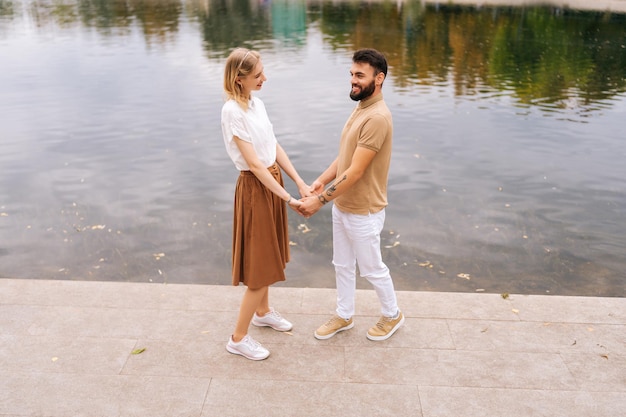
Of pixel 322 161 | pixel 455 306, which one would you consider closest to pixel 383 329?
pixel 455 306

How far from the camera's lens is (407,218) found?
8.60 m

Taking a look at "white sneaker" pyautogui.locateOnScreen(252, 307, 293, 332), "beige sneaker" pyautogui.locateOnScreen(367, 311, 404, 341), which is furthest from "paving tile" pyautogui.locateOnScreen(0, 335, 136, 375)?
"beige sneaker" pyautogui.locateOnScreen(367, 311, 404, 341)

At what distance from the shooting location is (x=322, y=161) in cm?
1095

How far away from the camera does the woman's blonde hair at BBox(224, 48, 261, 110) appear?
3.90 m

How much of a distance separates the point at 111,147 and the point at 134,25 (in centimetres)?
2556

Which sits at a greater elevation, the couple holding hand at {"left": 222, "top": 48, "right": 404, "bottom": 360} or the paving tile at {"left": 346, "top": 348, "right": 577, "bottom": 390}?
the couple holding hand at {"left": 222, "top": 48, "right": 404, "bottom": 360}

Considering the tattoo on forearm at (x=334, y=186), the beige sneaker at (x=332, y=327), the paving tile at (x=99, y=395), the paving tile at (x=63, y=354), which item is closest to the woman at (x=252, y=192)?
the tattoo on forearm at (x=334, y=186)

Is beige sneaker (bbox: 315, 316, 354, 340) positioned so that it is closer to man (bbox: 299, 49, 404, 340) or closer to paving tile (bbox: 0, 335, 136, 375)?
man (bbox: 299, 49, 404, 340)

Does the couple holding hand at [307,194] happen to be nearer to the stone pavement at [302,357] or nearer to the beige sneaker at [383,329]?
the beige sneaker at [383,329]

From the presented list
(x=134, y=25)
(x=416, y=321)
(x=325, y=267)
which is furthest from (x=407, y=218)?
(x=134, y=25)

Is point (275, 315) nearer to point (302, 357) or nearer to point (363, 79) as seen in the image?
point (302, 357)

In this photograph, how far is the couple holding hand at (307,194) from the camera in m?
4.01

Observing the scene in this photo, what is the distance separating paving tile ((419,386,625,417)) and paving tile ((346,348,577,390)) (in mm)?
77

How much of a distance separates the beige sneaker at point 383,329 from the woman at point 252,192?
85 centimetres
